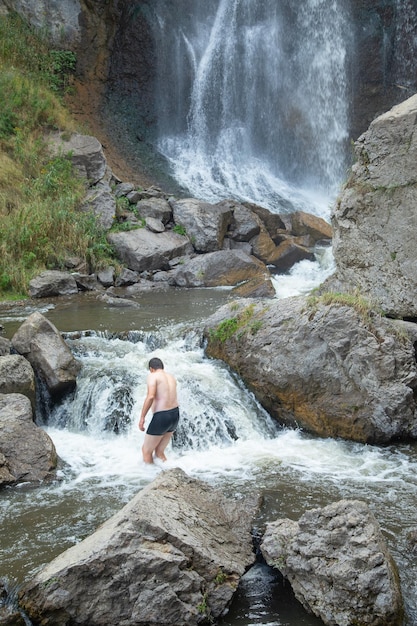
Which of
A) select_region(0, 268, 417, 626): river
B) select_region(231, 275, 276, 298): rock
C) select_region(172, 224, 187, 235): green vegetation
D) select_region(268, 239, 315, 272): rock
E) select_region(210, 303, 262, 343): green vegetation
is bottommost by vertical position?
select_region(0, 268, 417, 626): river

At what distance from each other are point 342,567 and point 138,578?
1508mm

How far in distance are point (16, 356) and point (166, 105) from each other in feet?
60.7

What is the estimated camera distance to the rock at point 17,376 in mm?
8367

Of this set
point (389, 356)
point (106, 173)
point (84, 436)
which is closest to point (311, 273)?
point (106, 173)

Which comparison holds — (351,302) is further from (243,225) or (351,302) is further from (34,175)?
(34,175)

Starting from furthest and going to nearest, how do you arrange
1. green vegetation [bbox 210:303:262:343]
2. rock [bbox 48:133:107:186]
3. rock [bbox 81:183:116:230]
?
rock [bbox 48:133:107:186]
rock [bbox 81:183:116:230]
green vegetation [bbox 210:303:262:343]

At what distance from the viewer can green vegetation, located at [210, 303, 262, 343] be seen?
9.48 m

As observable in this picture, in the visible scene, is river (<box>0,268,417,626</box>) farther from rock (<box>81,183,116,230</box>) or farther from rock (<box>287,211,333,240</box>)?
rock (<box>287,211,333,240</box>)

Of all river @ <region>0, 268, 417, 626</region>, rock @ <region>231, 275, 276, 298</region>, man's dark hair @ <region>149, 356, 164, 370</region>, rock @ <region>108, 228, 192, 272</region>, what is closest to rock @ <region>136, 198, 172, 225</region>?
rock @ <region>108, 228, 192, 272</region>

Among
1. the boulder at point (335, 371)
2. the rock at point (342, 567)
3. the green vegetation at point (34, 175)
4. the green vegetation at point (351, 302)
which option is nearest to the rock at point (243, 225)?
the green vegetation at point (34, 175)

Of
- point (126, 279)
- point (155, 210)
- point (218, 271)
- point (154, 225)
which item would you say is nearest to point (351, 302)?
point (218, 271)

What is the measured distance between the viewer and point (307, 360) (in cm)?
866

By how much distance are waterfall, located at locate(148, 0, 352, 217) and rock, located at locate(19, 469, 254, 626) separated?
67.6ft

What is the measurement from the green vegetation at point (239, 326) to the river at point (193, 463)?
0.45 m
